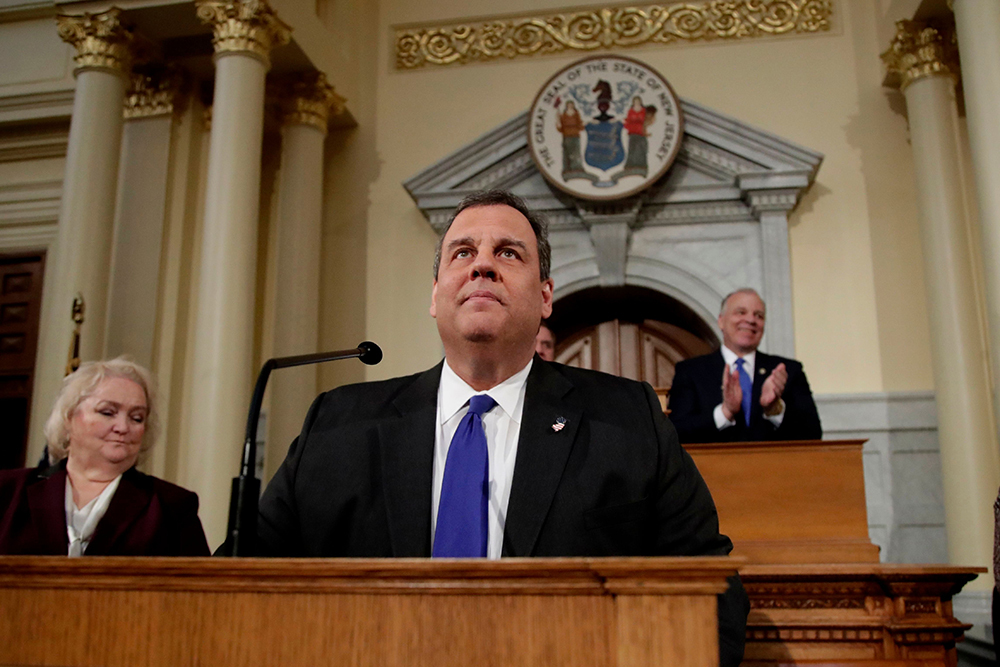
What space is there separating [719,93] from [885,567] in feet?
16.8

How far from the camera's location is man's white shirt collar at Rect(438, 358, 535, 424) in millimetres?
1925

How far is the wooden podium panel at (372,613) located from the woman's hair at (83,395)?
1.84 m

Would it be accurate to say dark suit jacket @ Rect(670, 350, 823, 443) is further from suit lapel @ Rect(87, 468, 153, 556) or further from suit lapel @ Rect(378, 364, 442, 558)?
suit lapel @ Rect(378, 364, 442, 558)

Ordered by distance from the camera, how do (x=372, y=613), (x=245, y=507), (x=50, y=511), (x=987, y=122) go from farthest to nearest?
1. (x=987, y=122)
2. (x=50, y=511)
3. (x=245, y=507)
4. (x=372, y=613)

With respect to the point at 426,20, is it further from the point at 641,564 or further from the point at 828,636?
the point at 641,564

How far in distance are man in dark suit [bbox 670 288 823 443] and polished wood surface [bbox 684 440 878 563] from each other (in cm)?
46

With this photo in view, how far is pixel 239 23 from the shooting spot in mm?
6031

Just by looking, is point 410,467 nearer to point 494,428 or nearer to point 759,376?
point 494,428

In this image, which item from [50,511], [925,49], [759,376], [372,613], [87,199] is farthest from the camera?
[925,49]

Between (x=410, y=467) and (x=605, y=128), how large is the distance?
5482 mm

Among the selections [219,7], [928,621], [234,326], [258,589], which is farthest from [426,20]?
[258,589]

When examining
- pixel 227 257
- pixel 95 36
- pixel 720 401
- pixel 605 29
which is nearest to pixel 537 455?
pixel 720 401

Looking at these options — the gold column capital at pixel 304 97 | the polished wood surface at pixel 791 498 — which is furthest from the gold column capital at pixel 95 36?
the polished wood surface at pixel 791 498

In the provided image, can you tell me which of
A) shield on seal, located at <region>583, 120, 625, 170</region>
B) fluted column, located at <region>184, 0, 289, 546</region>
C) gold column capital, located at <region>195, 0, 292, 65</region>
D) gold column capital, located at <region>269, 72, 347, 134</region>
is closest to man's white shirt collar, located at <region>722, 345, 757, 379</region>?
shield on seal, located at <region>583, 120, 625, 170</region>
